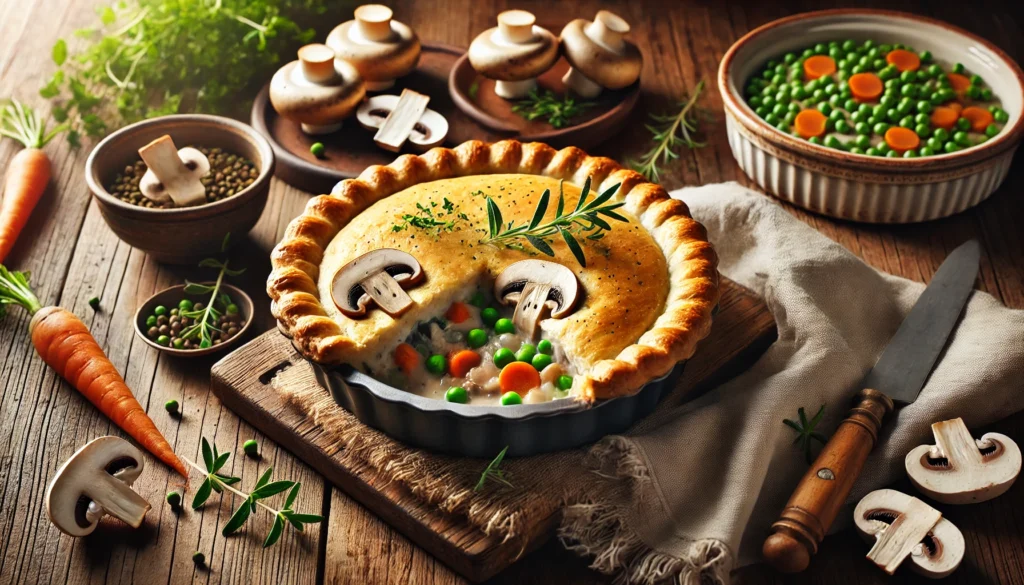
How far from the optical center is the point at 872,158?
4.43 metres

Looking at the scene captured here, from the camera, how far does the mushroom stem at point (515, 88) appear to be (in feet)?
17.6

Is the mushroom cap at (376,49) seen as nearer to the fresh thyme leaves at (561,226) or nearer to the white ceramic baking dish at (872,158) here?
the white ceramic baking dish at (872,158)

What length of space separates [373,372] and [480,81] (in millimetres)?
2501

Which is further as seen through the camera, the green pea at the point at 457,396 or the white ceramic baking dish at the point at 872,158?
the white ceramic baking dish at the point at 872,158

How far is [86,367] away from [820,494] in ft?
8.68

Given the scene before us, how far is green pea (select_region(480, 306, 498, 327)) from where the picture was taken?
3689 millimetres

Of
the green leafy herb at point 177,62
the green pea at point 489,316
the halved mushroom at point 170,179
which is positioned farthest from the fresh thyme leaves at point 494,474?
the green leafy herb at point 177,62

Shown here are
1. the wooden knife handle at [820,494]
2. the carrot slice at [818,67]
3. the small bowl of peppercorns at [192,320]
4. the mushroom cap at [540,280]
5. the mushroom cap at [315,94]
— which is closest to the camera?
the wooden knife handle at [820,494]

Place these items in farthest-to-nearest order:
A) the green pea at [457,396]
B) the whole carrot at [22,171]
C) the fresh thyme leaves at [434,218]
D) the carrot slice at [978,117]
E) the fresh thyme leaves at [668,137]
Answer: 1. the fresh thyme leaves at [668,137]
2. the carrot slice at [978,117]
3. the whole carrot at [22,171]
4. the fresh thyme leaves at [434,218]
5. the green pea at [457,396]

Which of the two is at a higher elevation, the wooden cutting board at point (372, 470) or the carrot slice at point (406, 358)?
the carrot slice at point (406, 358)

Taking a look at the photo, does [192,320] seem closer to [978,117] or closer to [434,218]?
[434,218]

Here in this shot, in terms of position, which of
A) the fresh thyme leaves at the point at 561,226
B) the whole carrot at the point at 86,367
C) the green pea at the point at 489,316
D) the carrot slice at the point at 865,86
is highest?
the fresh thyme leaves at the point at 561,226

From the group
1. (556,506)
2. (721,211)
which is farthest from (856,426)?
(721,211)

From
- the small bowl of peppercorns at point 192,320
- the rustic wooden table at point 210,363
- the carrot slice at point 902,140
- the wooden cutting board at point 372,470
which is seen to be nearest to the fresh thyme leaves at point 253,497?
the rustic wooden table at point 210,363
